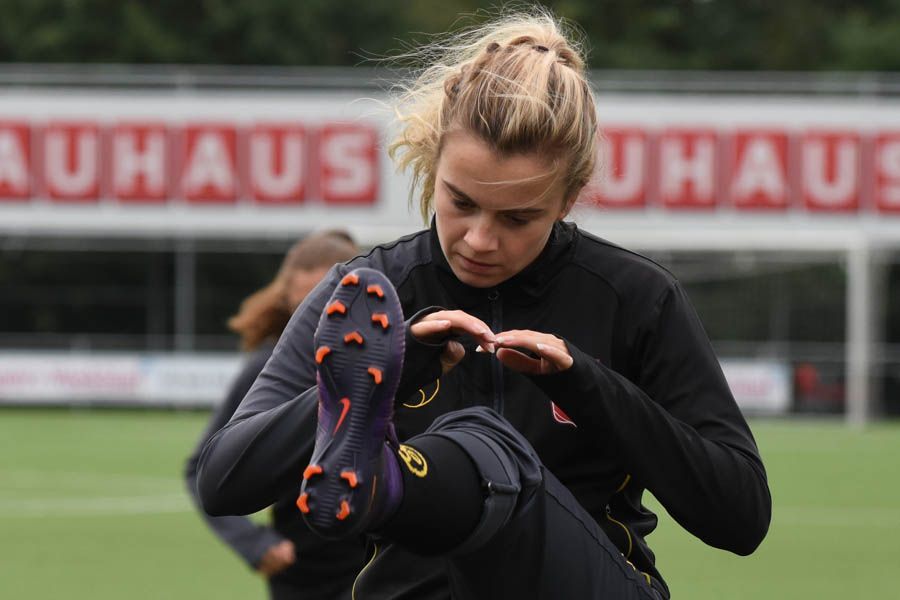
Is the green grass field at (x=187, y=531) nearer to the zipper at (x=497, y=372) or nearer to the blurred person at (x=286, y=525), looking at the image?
the blurred person at (x=286, y=525)

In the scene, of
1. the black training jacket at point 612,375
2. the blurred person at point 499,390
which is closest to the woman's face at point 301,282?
the blurred person at point 499,390

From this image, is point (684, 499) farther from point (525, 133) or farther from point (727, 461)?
point (525, 133)

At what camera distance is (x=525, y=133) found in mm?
3166

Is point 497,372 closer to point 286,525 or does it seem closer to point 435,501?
point 435,501

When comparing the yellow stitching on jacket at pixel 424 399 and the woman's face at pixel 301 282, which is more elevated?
the yellow stitching on jacket at pixel 424 399

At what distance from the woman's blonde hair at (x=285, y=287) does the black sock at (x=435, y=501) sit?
265cm

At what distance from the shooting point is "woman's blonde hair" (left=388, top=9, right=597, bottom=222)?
125 inches

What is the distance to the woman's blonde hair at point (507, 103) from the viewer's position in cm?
317

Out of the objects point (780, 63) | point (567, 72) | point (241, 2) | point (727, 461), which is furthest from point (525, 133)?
point (780, 63)

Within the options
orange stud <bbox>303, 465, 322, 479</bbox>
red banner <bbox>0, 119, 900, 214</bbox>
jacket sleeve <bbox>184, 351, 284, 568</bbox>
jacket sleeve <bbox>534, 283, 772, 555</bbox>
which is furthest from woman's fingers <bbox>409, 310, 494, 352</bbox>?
red banner <bbox>0, 119, 900, 214</bbox>

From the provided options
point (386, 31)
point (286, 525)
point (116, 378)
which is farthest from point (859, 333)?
point (286, 525)

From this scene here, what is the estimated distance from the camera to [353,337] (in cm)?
280

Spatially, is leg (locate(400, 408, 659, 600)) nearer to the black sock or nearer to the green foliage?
the black sock

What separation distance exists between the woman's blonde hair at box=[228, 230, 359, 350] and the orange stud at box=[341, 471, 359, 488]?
110 inches
